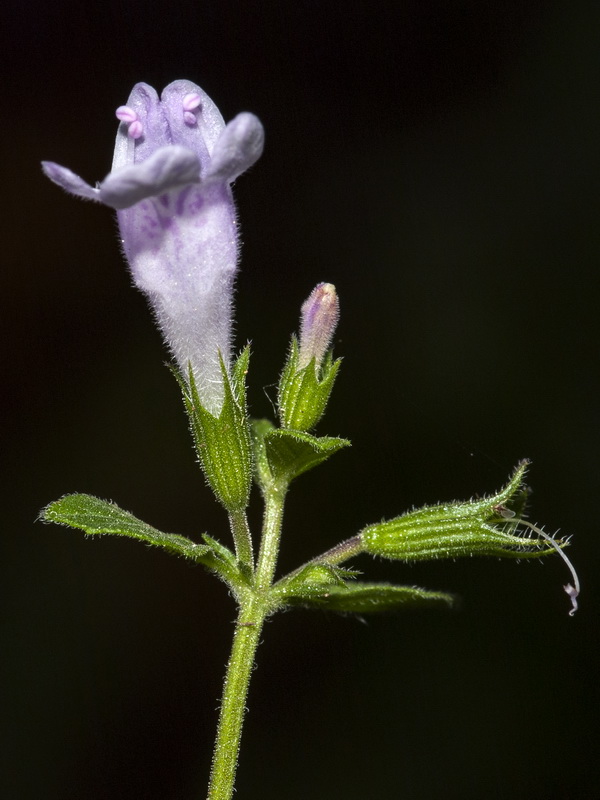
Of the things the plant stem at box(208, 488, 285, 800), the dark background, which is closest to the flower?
the plant stem at box(208, 488, 285, 800)

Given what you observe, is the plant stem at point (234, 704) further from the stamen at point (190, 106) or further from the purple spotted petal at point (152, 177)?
the stamen at point (190, 106)

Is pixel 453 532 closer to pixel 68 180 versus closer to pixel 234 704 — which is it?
pixel 234 704

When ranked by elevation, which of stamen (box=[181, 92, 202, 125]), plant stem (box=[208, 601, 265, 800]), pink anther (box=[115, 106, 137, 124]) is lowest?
plant stem (box=[208, 601, 265, 800])

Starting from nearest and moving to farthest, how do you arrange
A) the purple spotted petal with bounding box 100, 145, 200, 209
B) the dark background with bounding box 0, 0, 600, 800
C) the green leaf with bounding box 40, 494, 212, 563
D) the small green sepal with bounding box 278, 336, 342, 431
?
1. the purple spotted petal with bounding box 100, 145, 200, 209
2. the green leaf with bounding box 40, 494, 212, 563
3. the small green sepal with bounding box 278, 336, 342, 431
4. the dark background with bounding box 0, 0, 600, 800

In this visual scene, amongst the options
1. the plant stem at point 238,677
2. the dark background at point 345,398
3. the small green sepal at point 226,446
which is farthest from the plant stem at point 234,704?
the dark background at point 345,398

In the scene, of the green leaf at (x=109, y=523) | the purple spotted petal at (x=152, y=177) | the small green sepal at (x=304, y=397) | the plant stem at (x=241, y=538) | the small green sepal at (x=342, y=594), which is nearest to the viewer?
the purple spotted petal at (x=152, y=177)

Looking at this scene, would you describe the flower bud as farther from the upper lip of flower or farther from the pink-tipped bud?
the upper lip of flower

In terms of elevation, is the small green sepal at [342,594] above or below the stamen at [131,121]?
below

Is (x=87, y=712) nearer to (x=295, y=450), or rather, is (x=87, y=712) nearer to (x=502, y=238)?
(x=295, y=450)
